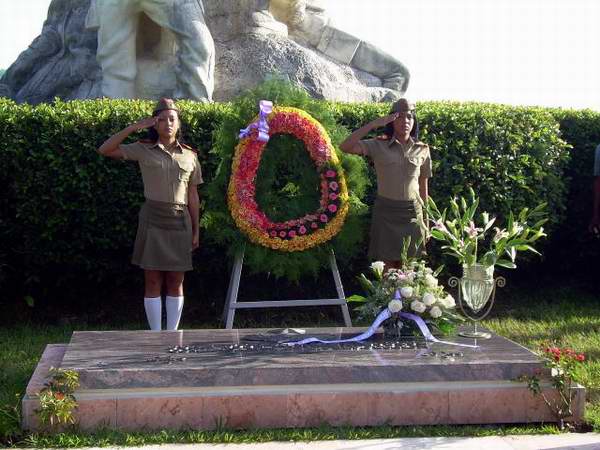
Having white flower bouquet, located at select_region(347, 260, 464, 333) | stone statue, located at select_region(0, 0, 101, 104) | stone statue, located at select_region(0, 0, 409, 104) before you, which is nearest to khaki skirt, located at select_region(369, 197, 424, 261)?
white flower bouquet, located at select_region(347, 260, 464, 333)

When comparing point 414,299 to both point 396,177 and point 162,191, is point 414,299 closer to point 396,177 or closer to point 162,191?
point 396,177

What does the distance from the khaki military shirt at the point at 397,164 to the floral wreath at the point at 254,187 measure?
1.44 feet

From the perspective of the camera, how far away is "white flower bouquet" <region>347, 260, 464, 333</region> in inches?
193

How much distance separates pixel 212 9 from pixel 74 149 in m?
3.46

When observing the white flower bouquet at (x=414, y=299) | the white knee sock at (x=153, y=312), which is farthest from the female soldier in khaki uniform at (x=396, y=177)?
the white knee sock at (x=153, y=312)

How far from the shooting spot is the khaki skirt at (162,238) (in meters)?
5.75

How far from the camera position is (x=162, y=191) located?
573 centimetres

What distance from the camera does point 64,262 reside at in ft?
23.7

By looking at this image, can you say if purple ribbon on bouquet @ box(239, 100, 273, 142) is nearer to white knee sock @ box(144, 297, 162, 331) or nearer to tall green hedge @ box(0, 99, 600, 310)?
tall green hedge @ box(0, 99, 600, 310)

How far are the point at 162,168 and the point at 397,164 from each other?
1710 mm

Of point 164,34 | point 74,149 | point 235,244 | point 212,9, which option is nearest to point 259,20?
point 212,9

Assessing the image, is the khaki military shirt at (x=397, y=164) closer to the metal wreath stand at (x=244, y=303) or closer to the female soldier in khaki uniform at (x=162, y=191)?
the metal wreath stand at (x=244, y=303)

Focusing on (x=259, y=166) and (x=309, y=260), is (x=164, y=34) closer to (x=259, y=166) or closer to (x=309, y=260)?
(x=259, y=166)

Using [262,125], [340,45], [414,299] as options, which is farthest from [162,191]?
[340,45]
